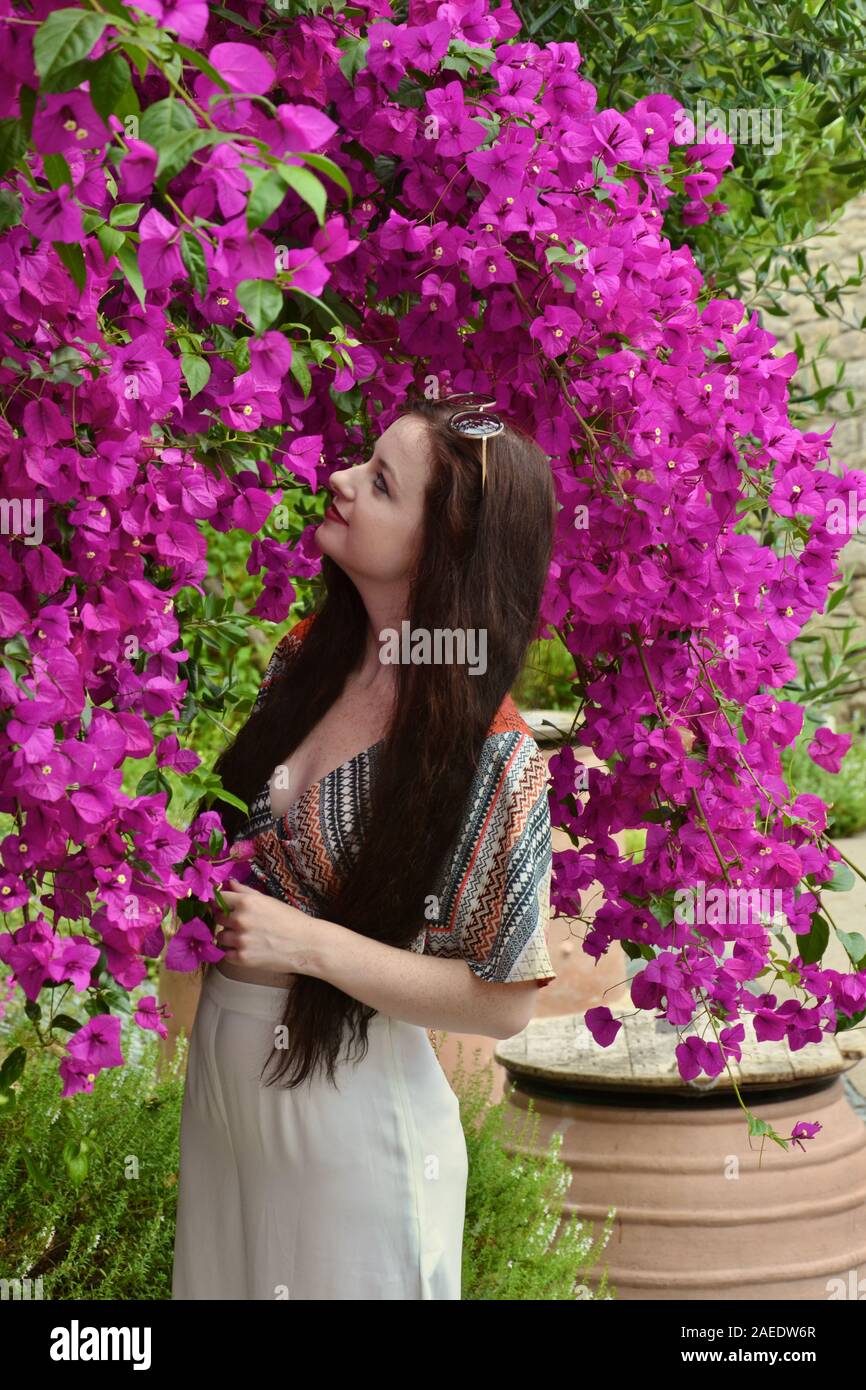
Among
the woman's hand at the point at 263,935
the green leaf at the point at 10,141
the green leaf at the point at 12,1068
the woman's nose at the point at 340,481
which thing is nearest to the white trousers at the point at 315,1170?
the woman's hand at the point at 263,935

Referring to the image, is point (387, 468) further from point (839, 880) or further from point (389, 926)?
point (839, 880)

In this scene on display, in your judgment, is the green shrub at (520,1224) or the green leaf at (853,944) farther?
the green shrub at (520,1224)

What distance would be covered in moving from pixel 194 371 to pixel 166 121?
18.4 inches

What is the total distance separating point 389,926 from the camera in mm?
1423

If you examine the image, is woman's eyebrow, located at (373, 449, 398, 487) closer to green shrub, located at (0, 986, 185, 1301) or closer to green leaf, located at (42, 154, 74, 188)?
green leaf, located at (42, 154, 74, 188)

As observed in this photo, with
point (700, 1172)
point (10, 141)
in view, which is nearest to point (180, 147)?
point (10, 141)

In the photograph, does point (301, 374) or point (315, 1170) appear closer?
point (301, 374)

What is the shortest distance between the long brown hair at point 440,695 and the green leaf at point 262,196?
Result: 857 millimetres

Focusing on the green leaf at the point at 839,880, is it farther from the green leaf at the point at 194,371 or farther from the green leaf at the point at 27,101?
the green leaf at the point at 27,101

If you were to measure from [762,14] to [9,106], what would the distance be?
5.04 ft

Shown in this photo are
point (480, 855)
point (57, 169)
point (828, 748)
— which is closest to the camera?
point (57, 169)

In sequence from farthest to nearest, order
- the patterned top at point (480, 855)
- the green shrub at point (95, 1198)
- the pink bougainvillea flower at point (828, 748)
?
the green shrub at point (95, 1198), the pink bougainvillea flower at point (828, 748), the patterned top at point (480, 855)

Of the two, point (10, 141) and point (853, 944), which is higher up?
point (10, 141)

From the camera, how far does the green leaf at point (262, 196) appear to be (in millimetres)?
594
